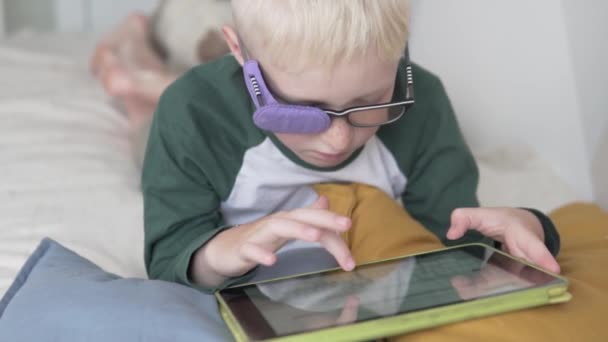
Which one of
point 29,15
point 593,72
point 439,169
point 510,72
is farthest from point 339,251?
point 29,15

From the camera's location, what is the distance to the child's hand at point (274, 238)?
76 cm

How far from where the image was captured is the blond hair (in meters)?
0.84

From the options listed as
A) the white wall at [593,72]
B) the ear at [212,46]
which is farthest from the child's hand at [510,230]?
the ear at [212,46]

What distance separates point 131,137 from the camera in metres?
1.58

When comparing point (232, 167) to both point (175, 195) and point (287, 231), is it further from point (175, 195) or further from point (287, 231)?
point (287, 231)

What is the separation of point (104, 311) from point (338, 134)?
1.02 ft

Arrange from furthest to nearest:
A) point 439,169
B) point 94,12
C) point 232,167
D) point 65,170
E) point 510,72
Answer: point 94,12
point 510,72
point 65,170
point 439,169
point 232,167

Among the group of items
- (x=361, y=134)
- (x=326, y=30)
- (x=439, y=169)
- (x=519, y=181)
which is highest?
(x=326, y=30)

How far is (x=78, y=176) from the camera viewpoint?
139 centimetres

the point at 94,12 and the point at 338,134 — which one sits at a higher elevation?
the point at 338,134

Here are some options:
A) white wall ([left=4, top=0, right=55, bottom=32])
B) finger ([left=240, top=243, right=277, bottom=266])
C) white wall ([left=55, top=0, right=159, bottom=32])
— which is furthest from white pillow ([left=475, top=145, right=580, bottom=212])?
white wall ([left=4, top=0, right=55, bottom=32])

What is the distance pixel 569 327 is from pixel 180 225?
489 millimetres

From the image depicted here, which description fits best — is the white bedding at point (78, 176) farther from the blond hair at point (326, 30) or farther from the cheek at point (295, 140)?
the blond hair at point (326, 30)

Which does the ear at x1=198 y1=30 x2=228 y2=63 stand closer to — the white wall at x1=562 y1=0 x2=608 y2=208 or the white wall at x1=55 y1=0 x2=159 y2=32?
the white wall at x1=562 y1=0 x2=608 y2=208
